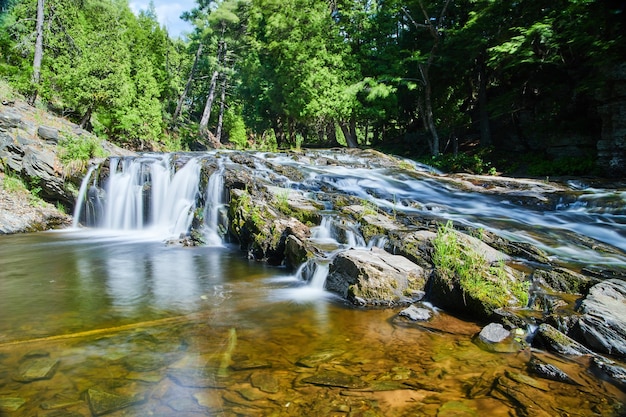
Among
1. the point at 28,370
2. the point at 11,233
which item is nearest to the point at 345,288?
the point at 28,370

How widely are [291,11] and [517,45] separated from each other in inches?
615

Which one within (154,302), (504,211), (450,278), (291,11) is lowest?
(154,302)

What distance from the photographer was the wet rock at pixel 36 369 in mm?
3414

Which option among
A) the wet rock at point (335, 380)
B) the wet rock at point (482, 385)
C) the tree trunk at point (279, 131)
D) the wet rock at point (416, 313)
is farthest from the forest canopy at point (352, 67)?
the wet rock at point (335, 380)

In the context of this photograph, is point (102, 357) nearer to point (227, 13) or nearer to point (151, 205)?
point (151, 205)

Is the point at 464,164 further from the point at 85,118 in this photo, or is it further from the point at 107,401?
the point at 85,118

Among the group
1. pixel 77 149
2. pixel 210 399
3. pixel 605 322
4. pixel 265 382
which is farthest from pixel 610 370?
pixel 77 149

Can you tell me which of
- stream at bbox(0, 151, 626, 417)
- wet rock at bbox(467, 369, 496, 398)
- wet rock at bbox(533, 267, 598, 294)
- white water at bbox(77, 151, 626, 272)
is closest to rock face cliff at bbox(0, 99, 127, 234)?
white water at bbox(77, 151, 626, 272)

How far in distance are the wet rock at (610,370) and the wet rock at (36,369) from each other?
5190mm

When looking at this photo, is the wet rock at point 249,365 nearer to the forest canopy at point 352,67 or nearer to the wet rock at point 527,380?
the wet rock at point 527,380

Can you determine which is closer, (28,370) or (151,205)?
(28,370)

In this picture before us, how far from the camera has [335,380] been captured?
340 centimetres

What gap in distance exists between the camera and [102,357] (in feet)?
12.6

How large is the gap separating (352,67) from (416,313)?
74.5 ft
